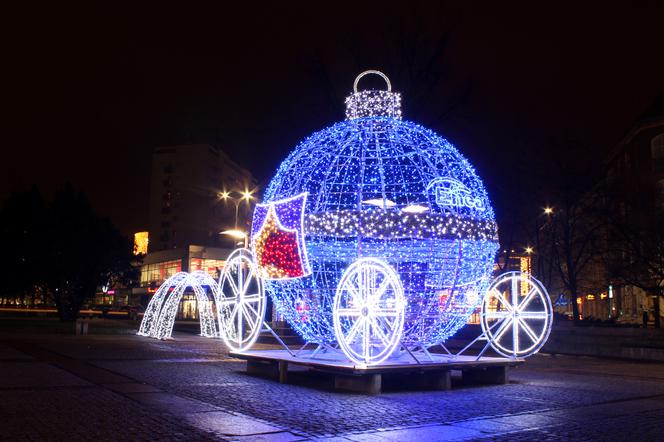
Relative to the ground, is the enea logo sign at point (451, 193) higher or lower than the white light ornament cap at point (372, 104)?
lower

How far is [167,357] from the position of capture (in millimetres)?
21625

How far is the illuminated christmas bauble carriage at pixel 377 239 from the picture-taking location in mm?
13727

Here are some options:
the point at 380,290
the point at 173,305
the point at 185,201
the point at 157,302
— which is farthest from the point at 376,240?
the point at 185,201

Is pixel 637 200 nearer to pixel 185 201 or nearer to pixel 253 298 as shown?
pixel 253 298

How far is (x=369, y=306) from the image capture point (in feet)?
42.9

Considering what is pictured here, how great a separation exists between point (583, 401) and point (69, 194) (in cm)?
4640

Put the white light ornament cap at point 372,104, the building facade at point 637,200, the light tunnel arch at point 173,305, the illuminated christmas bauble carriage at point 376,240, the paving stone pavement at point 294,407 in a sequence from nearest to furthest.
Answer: the paving stone pavement at point 294,407, the illuminated christmas bauble carriage at point 376,240, the white light ornament cap at point 372,104, the building facade at point 637,200, the light tunnel arch at point 173,305

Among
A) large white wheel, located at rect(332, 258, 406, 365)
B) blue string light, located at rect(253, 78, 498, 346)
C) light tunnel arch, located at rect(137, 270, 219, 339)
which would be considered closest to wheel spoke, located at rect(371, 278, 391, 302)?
large white wheel, located at rect(332, 258, 406, 365)

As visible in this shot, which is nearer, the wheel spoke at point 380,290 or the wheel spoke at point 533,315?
the wheel spoke at point 380,290

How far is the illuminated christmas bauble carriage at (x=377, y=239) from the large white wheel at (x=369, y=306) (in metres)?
0.03

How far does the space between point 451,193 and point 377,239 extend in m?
1.83

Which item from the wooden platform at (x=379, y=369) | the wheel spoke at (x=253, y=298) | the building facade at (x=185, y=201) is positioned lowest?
the wooden platform at (x=379, y=369)

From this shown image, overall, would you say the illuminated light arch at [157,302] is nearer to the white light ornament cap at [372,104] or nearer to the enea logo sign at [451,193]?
the white light ornament cap at [372,104]

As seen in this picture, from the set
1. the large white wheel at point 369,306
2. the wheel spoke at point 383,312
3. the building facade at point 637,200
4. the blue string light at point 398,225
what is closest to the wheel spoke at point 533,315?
the blue string light at point 398,225
